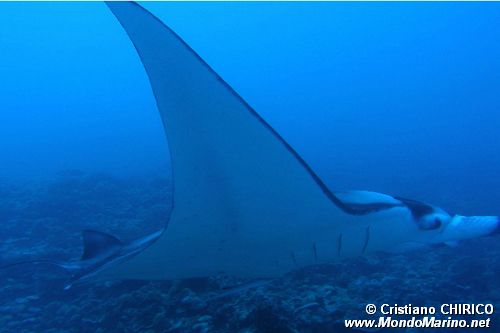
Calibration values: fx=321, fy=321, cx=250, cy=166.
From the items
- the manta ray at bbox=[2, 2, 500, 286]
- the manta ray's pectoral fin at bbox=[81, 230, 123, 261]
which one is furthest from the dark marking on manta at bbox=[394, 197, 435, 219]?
the manta ray's pectoral fin at bbox=[81, 230, 123, 261]

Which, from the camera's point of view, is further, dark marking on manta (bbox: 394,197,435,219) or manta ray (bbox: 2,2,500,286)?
dark marking on manta (bbox: 394,197,435,219)

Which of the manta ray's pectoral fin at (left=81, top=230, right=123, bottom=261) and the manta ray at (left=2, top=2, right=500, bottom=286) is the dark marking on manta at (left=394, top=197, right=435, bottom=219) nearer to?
the manta ray at (left=2, top=2, right=500, bottom=286)

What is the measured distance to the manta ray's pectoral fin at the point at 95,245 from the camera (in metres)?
2.97

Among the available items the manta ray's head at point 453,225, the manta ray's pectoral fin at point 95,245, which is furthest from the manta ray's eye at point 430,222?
the manta ray's pectoral fin at point 95,245

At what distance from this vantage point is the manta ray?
1728 millimetres

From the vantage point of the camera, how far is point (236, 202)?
2174 millimetres

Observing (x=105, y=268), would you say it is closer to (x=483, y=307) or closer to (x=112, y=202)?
(x=483, y=307)

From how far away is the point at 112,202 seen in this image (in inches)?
318

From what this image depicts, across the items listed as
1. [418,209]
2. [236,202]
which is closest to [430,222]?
[418,209]

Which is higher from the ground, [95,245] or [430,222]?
[430,222]

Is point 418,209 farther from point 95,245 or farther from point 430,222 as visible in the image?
point 95,245

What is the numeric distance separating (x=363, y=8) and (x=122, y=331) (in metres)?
145

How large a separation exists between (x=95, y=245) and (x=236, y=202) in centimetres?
166

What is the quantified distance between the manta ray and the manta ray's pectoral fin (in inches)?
6.7
